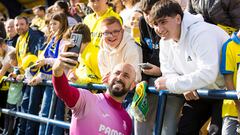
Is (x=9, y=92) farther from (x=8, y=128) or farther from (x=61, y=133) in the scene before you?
(x=61, y=133)

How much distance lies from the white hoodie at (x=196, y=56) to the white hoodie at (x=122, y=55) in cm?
62

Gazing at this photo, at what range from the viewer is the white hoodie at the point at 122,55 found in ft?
12.4

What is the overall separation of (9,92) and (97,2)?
2.05 meters

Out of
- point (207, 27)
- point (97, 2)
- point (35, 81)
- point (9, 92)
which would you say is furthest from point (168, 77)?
point (9, 92)

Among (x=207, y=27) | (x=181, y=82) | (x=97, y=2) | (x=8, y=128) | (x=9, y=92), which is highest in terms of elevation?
(x=97, y=2)

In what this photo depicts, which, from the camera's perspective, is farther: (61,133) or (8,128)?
(8,128)

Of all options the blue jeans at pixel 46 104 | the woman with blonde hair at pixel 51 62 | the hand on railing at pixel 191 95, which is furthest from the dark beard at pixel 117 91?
the blue jeans at pixel 46 104

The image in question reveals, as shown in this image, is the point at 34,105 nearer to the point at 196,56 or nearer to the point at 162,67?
the point at 162,67

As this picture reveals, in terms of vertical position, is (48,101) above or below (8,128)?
above

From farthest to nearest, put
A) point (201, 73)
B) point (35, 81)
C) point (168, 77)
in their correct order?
point (35, 81) < point (168, 77) < point (201, 73)

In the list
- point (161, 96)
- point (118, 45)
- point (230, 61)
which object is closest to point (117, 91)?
point (161, 96)

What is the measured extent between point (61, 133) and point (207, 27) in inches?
90.7

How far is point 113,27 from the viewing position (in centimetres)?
385

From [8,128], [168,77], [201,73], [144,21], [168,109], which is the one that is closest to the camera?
[201,73]
